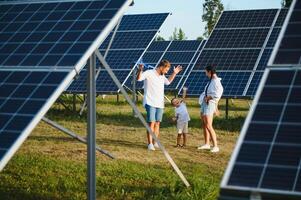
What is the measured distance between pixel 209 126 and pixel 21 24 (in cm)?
562

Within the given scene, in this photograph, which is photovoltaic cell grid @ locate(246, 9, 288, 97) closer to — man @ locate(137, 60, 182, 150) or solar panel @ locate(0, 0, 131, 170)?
man @ locate(137, 60, 182, 150)

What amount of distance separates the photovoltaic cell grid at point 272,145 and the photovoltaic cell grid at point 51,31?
2.20 meters

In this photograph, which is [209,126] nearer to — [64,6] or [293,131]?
[64,6]

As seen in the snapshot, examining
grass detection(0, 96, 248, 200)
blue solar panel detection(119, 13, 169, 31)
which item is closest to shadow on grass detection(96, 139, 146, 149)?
grass detection(0, 96, 248, 200)

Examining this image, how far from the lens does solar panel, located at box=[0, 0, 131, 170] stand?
504 centimetres

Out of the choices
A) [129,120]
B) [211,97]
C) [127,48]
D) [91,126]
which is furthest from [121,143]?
[127,48]

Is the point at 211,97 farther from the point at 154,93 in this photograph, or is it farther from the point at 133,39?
the point at 133,39

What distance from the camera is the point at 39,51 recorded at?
6254 millimetres

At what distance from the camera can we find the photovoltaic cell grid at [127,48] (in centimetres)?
1969

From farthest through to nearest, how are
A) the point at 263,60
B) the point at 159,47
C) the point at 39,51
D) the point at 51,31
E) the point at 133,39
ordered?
1. the point at 159,47
2. the point at 133,39
3. the point at 263,60
4. the point at 51,31
5. the point at 39,51

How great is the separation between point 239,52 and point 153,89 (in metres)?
6.86

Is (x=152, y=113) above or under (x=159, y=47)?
under

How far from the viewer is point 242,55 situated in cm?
1775

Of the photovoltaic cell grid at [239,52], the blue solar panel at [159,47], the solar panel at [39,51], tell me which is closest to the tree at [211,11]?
the blue solar panel at [159,47]
